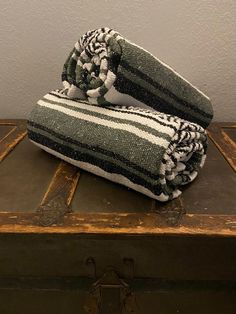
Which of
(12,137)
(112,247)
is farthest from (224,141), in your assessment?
(12,137)

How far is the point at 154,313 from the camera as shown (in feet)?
2.00

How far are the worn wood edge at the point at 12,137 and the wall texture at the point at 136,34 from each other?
5.1 inches

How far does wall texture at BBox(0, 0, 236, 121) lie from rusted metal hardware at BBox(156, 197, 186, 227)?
511 millimetres

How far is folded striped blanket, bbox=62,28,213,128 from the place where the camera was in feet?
1.98

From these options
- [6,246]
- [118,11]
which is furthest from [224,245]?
[118,11]

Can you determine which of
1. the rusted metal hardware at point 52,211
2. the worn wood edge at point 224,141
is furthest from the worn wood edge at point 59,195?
the worn wood edge at point 224,141

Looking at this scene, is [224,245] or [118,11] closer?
[224,245]

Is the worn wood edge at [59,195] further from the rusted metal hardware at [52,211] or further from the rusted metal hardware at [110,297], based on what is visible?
the rusted metal hardware at [110,297]

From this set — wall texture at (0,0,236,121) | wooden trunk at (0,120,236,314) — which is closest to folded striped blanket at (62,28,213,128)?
wooden trunk at (0,120,236,314)

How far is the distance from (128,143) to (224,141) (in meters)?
0.37

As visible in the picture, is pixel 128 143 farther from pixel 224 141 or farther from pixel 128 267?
pixel 224 141

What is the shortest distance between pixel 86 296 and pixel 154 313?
0.13 meters

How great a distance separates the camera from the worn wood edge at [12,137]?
78 cm

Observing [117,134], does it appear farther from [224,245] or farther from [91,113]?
[224,245]
